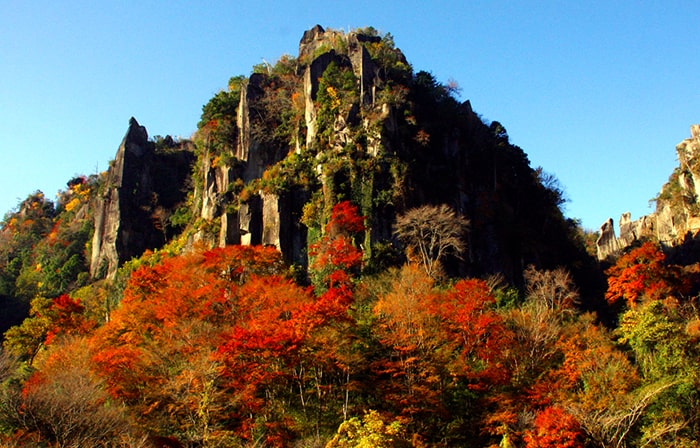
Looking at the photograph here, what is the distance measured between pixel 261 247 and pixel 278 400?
625 inches

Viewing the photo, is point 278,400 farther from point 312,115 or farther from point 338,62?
point 338,62

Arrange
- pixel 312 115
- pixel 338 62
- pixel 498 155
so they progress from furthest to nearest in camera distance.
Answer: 1. pixel 498 155
2. pixel 338 62
3. pixel 312 115

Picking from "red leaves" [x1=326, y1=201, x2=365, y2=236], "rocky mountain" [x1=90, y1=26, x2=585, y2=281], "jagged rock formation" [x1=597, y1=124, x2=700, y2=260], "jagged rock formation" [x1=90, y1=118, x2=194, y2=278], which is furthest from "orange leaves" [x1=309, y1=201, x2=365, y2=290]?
"jagged rock formation" [x1=597, y1=124, x2=700, y2=260]

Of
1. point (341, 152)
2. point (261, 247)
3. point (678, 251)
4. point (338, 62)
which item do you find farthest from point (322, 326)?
point (678, 251)

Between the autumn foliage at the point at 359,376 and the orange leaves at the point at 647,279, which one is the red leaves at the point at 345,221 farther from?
the orange leaves at the point at 647,279

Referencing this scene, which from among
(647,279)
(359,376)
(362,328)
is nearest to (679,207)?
(647,279)

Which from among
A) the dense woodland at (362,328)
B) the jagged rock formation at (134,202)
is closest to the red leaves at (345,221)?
the dense woodland at (362,328)

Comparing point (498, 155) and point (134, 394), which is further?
point (498, 155)

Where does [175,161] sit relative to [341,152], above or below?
above

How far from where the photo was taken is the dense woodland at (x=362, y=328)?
25.1 metres

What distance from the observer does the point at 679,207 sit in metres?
59.4

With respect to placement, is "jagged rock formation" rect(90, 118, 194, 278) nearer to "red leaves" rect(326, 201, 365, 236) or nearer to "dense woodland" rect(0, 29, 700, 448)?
"dense woodland" rect(0, 29, 700, 448)

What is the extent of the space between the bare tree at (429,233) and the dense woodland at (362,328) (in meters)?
0.15

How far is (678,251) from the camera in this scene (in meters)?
55.6
